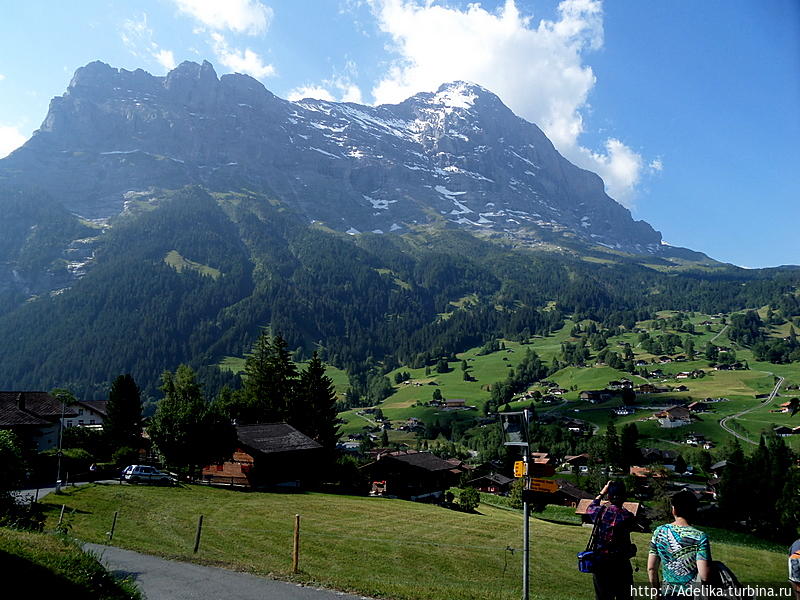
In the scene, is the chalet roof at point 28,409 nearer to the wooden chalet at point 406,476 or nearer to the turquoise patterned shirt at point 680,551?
the wooden chalet at point 406,476

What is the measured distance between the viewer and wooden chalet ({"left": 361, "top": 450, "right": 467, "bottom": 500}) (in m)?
71.9

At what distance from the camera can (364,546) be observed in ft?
82.1

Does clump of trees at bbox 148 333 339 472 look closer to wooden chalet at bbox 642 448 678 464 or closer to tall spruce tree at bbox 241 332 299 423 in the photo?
tall spruce tree at bbox 241 332 299 423

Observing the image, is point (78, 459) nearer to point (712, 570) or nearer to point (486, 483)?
point (712, 570)

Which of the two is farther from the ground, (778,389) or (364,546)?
(778,389)

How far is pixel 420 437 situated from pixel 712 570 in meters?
167

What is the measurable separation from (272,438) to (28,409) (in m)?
30.7

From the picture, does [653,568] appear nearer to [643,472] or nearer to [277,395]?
[277,395]

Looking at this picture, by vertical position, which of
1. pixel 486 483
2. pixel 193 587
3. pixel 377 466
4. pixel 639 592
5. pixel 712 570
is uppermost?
pixel 712 570

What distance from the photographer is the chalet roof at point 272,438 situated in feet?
162

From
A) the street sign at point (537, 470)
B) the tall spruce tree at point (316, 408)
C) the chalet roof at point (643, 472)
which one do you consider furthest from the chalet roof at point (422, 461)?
the street sign at point (537, 470)

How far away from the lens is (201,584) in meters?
13.3

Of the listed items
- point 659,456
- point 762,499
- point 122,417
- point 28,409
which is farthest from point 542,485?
point 659,456

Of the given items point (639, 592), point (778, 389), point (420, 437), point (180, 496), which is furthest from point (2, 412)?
point (778, 389)
